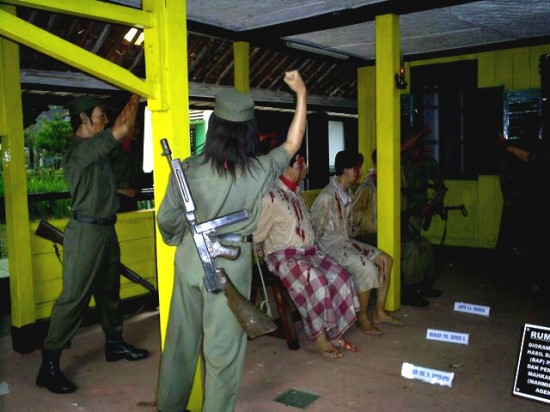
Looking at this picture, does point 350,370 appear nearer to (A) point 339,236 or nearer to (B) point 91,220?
(A) point 339,236

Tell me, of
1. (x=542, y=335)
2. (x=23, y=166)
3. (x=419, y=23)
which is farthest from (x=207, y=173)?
(x=419, y=23)

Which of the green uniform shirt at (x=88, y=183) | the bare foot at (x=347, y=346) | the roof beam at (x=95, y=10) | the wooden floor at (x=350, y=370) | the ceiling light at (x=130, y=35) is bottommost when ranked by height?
the wooden floor at (x=350, y=370)

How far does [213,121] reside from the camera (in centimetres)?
254

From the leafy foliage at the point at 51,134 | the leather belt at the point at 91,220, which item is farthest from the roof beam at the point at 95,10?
the leafy foliage at the point at 51,134

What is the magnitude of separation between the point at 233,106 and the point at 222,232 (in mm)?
566

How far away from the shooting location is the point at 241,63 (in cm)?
593

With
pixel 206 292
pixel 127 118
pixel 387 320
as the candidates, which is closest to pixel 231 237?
pixel 206 292

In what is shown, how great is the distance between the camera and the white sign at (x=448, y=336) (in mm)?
4191

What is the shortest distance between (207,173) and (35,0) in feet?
3.42

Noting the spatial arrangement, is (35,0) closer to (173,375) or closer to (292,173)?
(173,375)

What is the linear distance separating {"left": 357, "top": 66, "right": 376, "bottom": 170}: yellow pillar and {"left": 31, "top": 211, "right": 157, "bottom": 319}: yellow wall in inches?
154

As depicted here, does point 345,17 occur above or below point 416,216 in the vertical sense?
above

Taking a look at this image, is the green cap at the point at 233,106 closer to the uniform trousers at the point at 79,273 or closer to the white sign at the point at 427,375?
the uniform trousers at the point at 79,273

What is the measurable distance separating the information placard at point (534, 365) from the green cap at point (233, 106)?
1.78 m
